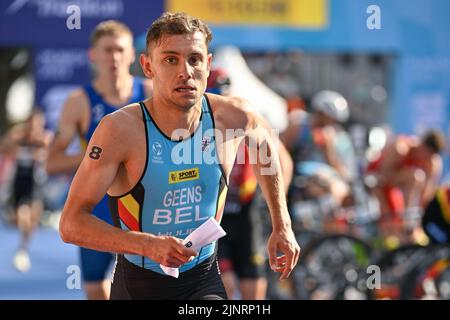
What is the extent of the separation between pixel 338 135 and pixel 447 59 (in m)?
1.81

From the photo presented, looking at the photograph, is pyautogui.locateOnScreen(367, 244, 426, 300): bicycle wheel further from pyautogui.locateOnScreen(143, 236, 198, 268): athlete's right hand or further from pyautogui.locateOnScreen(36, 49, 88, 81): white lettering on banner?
pyautogui.locateOnScreen(143, 236, 198, 268): athlete's right hand

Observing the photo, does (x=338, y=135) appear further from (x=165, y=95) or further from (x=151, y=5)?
(x=165, y=95)

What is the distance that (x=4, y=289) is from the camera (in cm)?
1029

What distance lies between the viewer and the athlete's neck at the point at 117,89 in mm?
6613

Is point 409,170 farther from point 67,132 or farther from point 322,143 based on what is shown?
point 67,132

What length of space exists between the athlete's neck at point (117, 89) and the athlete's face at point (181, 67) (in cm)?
220

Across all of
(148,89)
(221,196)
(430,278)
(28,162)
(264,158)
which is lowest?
(430,278)

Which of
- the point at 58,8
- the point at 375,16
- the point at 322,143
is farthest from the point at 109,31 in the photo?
the point at 322,143

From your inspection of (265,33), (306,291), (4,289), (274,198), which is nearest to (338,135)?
(265,33)

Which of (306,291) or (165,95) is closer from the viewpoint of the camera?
(165,95)

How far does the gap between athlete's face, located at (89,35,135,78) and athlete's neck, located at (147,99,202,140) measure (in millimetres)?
2251

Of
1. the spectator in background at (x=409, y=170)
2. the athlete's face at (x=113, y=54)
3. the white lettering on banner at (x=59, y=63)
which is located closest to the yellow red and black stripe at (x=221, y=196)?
the athlete's face at (x=113, y=54)

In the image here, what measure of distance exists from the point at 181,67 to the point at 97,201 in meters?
0.70

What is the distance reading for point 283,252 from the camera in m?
4.49
